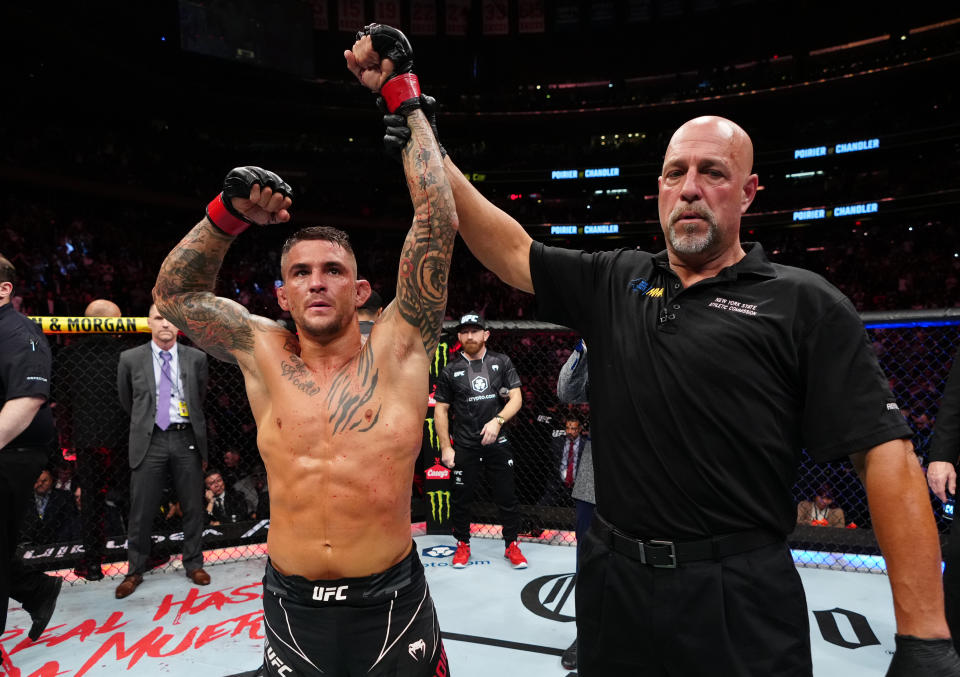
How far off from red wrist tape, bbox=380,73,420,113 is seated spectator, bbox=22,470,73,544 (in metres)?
4.63

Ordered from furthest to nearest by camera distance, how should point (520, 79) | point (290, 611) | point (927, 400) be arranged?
point (520, 79) → point (927, 400) → point (290, 611)

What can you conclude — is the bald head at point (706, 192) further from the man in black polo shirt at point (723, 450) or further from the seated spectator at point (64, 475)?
the seated spectator at point (64, 475)

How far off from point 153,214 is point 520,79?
41.0 feet

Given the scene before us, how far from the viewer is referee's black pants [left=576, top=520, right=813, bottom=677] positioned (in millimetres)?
1201

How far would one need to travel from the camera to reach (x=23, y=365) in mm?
2480

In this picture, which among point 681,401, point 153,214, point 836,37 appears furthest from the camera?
point 836,37

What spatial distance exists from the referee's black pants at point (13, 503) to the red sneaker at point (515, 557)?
2728 mm

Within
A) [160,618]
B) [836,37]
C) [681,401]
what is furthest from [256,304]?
[836,37]

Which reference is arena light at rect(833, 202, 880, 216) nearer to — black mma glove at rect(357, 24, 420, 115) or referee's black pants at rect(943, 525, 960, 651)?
referee's black pants at rect(943, 525, 960, 651)

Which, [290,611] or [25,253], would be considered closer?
[290,611]

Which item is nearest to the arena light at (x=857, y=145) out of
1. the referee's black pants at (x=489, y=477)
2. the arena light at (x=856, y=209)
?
the arena light at (x=856, y=209)

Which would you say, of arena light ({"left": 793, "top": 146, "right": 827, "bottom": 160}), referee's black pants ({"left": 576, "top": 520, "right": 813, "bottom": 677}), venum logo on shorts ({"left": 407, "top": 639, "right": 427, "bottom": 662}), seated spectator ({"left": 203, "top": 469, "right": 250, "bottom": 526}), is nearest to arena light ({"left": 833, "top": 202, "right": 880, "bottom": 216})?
arena light ({"left": 793, "top": 146, "right": 827, "bottom": 160})

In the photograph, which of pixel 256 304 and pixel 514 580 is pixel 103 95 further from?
pixel 514 580

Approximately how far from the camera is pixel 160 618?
3.39 metres
